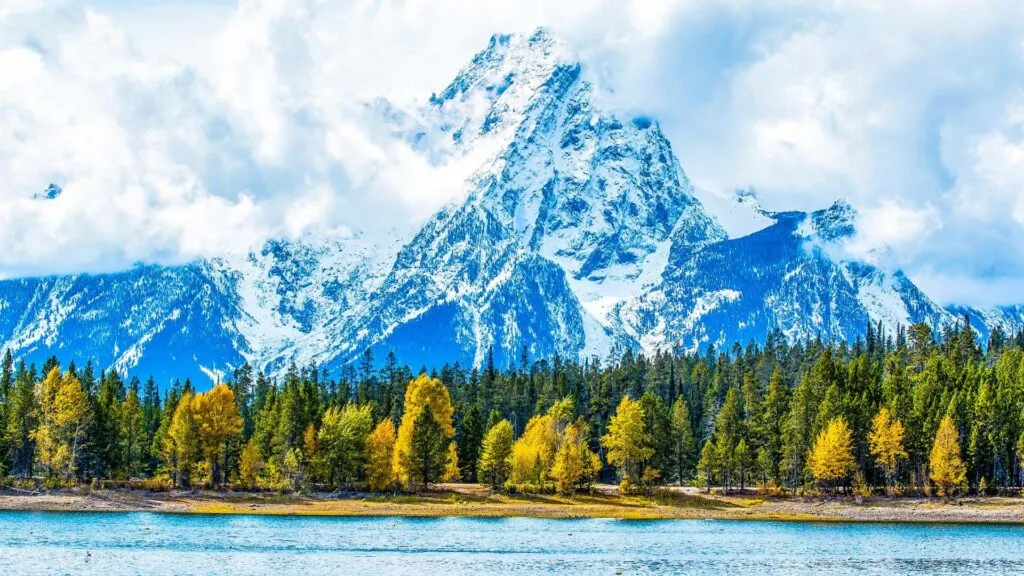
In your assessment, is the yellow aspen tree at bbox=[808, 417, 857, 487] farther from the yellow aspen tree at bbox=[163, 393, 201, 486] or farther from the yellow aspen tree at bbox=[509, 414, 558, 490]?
the yellow aspen tree at bbox=[163, 393, 201, 486]

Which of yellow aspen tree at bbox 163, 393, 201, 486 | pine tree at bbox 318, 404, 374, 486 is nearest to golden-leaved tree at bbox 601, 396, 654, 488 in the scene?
pine tree at bbox 318, 404, 374, 486

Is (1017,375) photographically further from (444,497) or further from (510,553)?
(510,553)

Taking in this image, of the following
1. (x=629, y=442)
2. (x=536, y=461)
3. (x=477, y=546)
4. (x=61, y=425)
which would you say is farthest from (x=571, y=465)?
(x=61, y=425)

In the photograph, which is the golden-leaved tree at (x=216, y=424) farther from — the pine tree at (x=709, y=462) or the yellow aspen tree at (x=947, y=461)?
the yellow aspen tree at (x=947, y=461)

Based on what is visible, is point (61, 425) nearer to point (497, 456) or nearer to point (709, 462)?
point (497, 456)

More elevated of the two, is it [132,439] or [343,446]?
[132,439]

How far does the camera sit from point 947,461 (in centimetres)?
17012

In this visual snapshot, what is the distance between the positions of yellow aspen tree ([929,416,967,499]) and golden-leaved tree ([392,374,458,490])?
60.4 meters

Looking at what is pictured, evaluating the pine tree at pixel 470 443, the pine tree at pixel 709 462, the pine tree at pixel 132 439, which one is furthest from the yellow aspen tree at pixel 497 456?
the pine tree at pixel 132 439

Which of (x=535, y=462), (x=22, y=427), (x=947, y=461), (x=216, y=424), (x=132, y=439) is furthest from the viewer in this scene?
(x=132, y=439)

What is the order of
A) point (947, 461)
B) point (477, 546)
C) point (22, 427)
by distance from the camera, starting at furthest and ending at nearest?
point (947, 461), point (22, 427), point (477, 546)

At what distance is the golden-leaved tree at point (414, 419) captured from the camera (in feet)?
553

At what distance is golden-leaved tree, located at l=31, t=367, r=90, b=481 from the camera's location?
167 meters

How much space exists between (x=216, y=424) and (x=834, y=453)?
252 feet
